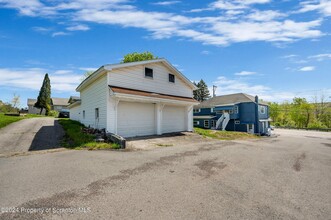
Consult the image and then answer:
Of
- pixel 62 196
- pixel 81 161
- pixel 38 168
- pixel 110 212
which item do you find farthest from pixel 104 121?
pixel 110 212

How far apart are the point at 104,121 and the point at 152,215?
33.9 feet

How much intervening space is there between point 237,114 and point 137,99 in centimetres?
2355

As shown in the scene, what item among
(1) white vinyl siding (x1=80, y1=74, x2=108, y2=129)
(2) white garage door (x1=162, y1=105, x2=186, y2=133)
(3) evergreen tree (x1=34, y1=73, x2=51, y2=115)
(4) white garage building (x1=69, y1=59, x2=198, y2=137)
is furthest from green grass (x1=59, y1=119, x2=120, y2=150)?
(3) evergreen tree (x1=34, y1=73, x2=51, y2=115)

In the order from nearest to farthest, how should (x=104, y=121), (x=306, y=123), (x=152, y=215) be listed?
(x=152, y=215) < (x=104, y=121) < (x=306, y=123)

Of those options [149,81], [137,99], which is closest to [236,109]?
[149,81]

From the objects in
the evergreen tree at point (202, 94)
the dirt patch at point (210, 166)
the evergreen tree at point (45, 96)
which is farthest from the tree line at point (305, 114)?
the evergreen tree at point (45, 96)

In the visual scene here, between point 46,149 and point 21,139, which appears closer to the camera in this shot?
Result: point 46,149

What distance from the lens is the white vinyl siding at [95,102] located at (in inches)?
511

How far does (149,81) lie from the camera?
1540 cm

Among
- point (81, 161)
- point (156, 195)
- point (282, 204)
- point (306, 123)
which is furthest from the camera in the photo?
point (306, 123)

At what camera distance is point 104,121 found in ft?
42.0

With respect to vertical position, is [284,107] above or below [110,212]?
above

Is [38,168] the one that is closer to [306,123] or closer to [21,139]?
[21,139]

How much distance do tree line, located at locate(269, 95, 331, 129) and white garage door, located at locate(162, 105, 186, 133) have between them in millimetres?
45451
